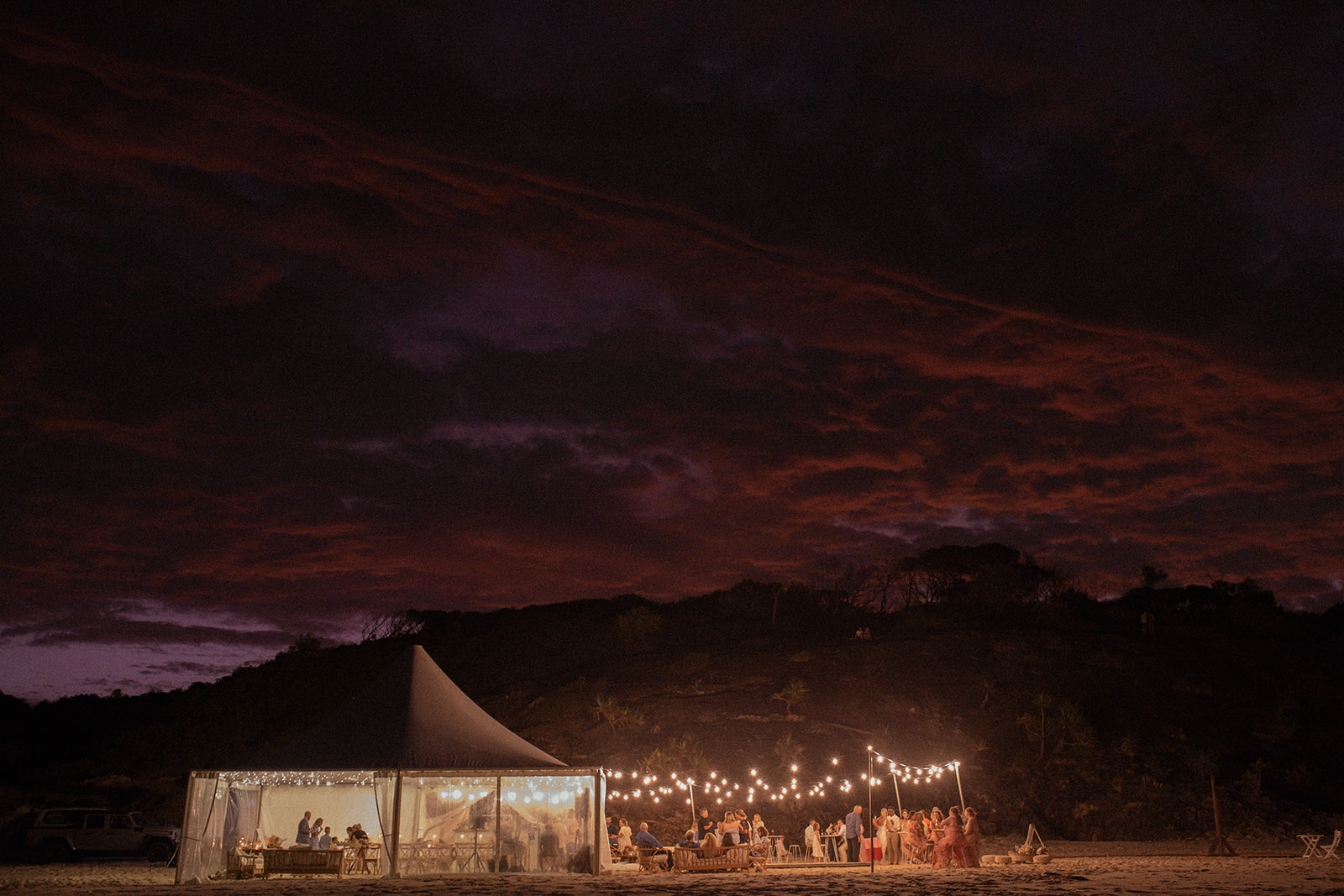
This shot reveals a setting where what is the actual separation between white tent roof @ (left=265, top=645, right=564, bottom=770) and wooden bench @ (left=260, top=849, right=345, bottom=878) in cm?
126

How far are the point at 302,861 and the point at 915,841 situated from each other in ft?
35.5

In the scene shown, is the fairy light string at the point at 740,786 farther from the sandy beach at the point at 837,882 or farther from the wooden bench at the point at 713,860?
the wooden bench at the point at 713,860

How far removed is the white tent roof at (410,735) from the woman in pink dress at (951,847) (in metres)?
7.07

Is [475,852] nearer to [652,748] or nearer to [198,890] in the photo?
[198,890]

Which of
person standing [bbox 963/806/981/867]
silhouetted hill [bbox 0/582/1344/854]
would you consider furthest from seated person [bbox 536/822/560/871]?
person standing [bbox 963/806/981/867]

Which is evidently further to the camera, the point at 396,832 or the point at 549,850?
the point at 549,850

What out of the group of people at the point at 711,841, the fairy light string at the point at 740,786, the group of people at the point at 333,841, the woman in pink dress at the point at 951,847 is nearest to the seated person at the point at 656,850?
the group of people at the point at 711,841

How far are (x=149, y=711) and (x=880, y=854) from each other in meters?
39.9

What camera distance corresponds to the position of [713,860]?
17.9 meters

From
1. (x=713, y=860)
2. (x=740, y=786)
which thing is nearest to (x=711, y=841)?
(x=713, y=860)

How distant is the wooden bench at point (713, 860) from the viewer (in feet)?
58.5

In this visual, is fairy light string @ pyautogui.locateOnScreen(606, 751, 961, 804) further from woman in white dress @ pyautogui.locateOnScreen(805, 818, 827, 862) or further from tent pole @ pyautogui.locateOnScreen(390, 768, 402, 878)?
tent pole @ pyautogui.locateOnScreen(390, 768, 402, 878)

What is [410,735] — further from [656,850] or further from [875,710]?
[875,710]

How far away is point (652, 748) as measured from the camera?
29.2 meters
